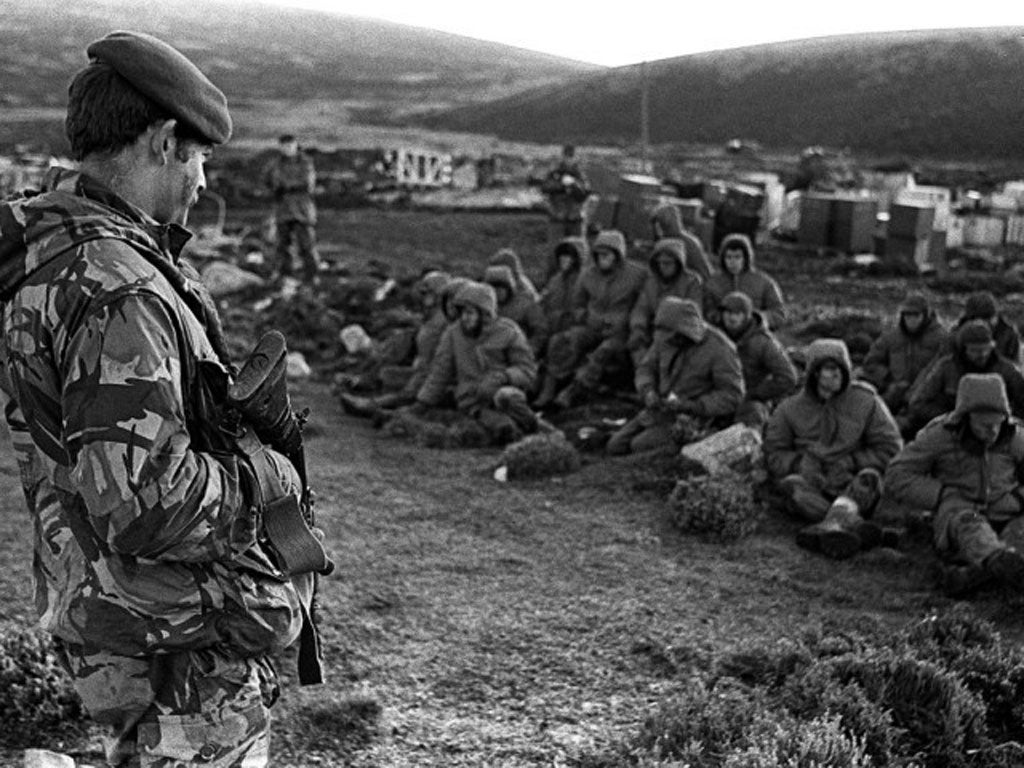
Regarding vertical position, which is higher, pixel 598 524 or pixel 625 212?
pixel 625 212

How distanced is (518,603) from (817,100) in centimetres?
5431

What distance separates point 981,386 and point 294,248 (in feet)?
43.7

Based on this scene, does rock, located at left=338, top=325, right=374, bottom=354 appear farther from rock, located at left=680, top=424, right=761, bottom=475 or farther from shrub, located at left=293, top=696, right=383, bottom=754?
shrub, located at left=293, top=696, right=383, bottom=754

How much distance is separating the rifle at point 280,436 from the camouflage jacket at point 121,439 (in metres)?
0.06

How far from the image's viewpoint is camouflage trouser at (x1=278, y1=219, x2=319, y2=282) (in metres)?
18.3

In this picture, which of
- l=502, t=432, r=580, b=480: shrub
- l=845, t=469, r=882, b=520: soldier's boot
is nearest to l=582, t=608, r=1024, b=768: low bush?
l=845, t=469, r=882, b=520: soldier's boot

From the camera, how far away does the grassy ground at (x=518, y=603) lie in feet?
17.3

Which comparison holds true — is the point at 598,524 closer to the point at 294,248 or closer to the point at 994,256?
the point at 294,248

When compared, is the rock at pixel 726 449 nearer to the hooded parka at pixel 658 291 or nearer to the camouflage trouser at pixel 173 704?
the hooded parka at pixel 658 291

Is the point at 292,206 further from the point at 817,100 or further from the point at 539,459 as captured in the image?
the point at 817,100

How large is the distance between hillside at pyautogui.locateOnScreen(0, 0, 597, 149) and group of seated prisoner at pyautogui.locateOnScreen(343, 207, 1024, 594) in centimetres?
4791

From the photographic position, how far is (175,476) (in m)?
2.46

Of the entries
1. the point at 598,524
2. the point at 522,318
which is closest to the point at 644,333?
the point at 522,318

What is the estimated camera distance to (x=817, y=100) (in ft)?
187
